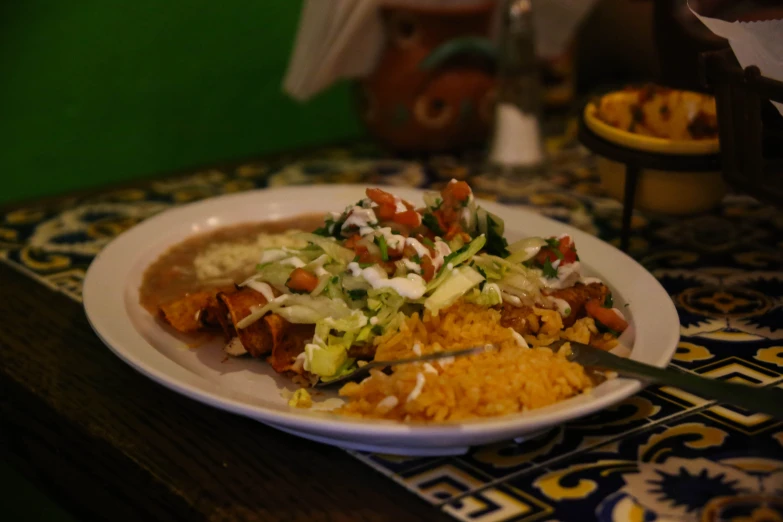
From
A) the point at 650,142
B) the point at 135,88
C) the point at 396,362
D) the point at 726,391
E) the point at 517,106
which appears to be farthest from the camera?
the point at 135,88

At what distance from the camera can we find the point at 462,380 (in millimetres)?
1003

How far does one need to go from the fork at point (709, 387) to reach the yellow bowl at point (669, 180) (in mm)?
560

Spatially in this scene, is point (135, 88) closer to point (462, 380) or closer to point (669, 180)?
point (669, 180)

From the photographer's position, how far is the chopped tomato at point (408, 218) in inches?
52.2

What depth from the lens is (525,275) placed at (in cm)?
126

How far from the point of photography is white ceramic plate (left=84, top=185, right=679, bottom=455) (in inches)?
37.4

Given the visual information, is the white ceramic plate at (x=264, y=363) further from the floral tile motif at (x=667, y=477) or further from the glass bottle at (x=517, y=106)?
the glass bottle at (x=517, y=106)

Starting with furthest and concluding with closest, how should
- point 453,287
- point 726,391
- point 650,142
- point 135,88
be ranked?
point 135,88 → point 650,142 → point 453,287 → point 726,391

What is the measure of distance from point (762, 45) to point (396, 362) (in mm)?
698

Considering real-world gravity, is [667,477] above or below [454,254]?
below

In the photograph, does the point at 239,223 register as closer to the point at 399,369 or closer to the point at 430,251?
the point at 430,251

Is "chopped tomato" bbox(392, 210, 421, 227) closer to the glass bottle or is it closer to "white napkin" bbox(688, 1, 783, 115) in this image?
"white napkin" bbox(688, 1, 783, 115)

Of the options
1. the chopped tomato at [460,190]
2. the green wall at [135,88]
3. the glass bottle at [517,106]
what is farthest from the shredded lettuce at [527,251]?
the green wall at [135,88]

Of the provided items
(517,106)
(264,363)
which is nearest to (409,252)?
(264,363)
